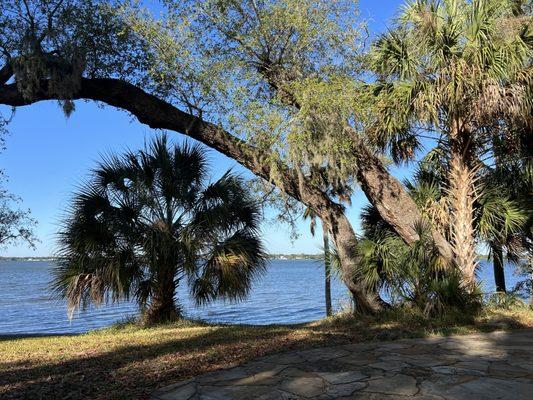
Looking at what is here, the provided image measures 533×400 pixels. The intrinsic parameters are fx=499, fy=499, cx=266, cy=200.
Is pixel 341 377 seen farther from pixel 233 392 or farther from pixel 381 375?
pixel 233 392

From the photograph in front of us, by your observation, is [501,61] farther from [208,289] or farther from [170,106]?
[208,289]

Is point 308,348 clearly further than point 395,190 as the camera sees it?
No

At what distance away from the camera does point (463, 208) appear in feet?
32.3

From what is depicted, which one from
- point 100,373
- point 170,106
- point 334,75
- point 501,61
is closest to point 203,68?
point 170,106

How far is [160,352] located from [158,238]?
15.6 ft

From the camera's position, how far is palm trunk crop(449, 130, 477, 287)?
9.72 meters

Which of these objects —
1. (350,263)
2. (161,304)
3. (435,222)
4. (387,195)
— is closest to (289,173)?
(387,195)

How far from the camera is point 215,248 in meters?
11.5

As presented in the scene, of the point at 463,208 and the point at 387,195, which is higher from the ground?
the point at 387,195

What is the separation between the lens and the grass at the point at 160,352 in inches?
195

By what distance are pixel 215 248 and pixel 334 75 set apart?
15.4 ft

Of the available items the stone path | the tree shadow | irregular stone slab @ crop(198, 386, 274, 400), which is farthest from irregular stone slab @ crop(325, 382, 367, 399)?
irregular stone slab @ crop(198, 386, 274, 400)

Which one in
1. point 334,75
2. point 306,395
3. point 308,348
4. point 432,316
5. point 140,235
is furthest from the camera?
point 140,235

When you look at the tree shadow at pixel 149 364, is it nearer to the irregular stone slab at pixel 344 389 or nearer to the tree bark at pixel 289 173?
the irregular stone slab at pixel 344 389
